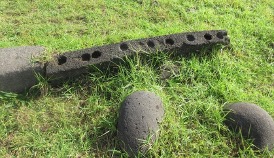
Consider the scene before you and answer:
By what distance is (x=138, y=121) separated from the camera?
2914 millimetres

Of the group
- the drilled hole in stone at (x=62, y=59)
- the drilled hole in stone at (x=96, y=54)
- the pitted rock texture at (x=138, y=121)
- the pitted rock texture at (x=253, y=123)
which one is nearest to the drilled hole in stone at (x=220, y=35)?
the pitted rock texture at (x=253, y=123)

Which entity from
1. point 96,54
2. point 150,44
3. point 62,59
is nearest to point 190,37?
point 150,44

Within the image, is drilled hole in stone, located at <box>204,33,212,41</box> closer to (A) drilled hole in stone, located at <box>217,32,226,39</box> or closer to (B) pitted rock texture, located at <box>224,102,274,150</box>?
(A) drilled hole in stone, located at <box>217,32,226,39</box>

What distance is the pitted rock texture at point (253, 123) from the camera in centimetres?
296

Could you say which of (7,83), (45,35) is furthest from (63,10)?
(7,83)

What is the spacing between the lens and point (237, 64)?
3969 mm

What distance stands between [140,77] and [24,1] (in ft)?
7.93

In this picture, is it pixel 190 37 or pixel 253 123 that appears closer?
pixel 253 123

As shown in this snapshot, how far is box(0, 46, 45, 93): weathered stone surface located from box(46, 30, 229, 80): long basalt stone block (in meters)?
0.19

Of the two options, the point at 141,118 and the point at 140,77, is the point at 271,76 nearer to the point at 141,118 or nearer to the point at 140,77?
the point at 140,77

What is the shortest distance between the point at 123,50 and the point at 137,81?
40 cm

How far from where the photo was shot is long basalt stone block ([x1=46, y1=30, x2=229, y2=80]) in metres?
3.51

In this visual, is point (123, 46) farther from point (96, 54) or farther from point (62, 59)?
point (62, 59)

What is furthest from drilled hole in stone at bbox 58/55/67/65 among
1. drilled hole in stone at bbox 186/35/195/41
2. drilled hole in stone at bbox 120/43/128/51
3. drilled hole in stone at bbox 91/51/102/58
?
drilled hole in stone at bbox 186/35/195/41
